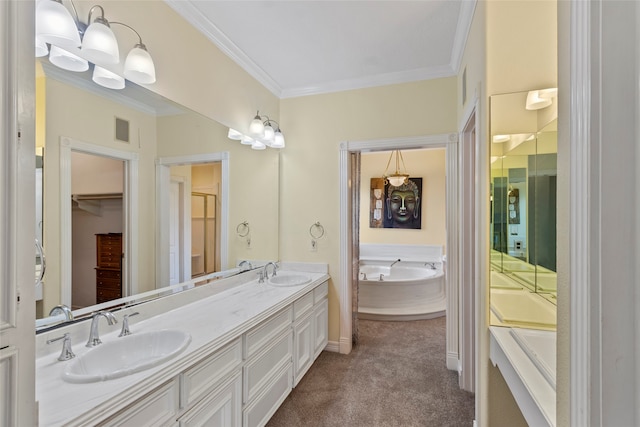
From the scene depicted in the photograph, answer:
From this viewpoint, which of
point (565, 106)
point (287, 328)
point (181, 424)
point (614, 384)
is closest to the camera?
point (614, 384)

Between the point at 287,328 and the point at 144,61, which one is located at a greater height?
the point at 144,61

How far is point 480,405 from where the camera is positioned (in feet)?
5.26

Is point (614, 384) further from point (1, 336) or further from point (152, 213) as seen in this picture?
point (152, 213)

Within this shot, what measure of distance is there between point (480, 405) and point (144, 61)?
2597 mm

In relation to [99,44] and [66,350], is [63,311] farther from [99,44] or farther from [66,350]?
[99,44]

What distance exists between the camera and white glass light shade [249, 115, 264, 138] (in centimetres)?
262

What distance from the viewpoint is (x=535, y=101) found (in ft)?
4.70

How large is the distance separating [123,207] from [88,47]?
0.78 m

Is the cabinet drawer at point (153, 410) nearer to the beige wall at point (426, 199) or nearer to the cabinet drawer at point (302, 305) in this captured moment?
the cabinet drawer at point (302, 305)

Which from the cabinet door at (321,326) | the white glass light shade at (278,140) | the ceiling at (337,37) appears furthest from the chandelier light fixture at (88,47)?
the cabinet door at (321,326)

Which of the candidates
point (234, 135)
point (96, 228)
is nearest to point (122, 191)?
point (96, 228)

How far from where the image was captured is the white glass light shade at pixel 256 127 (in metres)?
2.62

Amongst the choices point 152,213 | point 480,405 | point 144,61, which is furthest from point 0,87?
point 480,405

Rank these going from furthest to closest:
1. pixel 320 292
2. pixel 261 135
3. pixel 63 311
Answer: pixel 320 292 → pixel 261 135 → pixel 63 311
